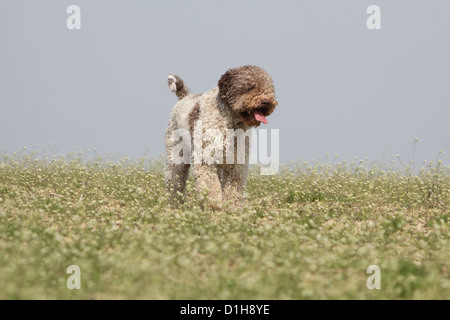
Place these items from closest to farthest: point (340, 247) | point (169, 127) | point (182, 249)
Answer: point (182, 249) < point (340, 247) < point (169, 127)

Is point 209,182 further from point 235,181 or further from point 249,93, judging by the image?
→ point 249,93

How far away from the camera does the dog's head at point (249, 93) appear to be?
8109 millimetres

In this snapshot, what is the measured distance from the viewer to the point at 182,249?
18.8 feet

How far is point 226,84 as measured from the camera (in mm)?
8391

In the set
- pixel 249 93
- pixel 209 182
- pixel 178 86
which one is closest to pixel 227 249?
pixel 209 182

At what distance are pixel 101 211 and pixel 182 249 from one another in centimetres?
239

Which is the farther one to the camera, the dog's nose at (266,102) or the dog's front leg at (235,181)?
the dog's front leg at (235,181)

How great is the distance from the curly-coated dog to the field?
0.46 meters

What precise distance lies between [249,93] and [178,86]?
2.43m

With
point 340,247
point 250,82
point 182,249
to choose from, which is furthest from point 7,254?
point 250,82

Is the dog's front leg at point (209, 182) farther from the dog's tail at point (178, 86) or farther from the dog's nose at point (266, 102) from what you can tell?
the dog's tail at point (178, 86)

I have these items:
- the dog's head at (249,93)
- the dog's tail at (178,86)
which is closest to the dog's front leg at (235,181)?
the dog's head at (249,93)
